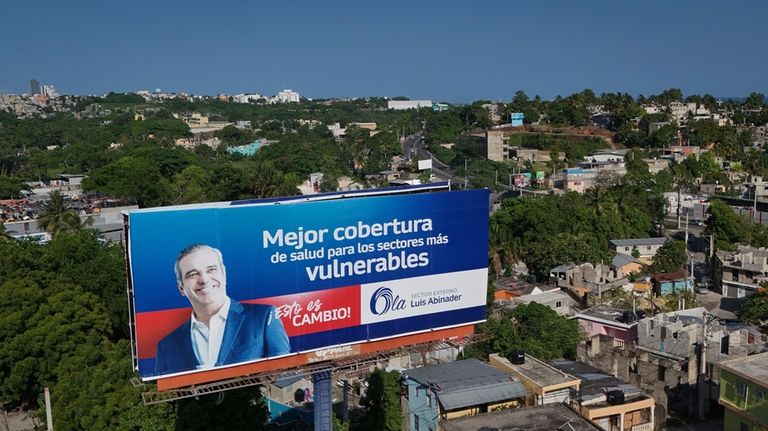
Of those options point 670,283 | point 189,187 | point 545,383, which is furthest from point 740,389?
point 189,187

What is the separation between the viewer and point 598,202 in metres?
41.5

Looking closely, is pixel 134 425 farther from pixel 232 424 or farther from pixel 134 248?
pixel 134 248

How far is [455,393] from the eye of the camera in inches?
589

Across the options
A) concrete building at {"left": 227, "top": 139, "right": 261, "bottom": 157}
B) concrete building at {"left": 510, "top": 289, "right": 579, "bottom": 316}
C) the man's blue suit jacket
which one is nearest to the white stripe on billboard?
the man's blue suit jacket

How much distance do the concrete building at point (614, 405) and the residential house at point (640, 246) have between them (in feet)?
68.5

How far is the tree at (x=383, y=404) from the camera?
16438mm

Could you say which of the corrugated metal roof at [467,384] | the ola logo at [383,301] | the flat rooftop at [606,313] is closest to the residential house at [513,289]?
the flat rooftop at [606,313]

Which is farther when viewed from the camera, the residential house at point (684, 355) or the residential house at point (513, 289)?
the residential house at point (513, 289)

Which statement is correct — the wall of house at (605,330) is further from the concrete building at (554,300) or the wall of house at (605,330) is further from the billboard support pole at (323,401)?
the billboard support pole at (323,401)

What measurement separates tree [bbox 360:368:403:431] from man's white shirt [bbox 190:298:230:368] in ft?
22.7

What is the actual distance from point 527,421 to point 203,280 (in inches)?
269

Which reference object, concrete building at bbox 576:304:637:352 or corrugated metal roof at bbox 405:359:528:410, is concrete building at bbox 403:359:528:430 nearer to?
corrugated metal roof at bbox 405:359:528:410

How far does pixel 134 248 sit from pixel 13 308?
44.2 ft

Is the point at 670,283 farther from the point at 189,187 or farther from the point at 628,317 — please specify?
the point at 189,187
